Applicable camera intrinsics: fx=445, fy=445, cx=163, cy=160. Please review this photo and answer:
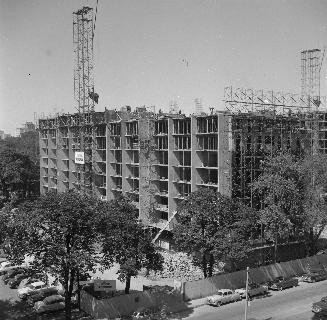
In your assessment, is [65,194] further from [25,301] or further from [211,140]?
[211,140]

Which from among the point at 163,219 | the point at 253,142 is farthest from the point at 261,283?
the point at 163,219

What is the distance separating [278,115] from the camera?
63406 mm

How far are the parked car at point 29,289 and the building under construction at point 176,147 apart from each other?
23.3 metres

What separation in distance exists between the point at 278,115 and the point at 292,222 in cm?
1779

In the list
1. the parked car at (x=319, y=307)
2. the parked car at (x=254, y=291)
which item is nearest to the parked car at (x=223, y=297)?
the parked car at (x=254, y=291)

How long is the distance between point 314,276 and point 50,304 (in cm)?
2862

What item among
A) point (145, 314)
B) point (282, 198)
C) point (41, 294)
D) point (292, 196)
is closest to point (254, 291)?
point (282, 198)

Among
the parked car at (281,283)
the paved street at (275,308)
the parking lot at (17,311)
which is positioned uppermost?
the parked car at (281,283)

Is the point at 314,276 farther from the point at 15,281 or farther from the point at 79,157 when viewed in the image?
the point at 79,157

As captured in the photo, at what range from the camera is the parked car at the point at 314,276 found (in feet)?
163

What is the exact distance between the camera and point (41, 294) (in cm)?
4422

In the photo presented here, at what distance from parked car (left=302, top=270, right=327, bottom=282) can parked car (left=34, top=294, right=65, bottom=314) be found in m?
26.7

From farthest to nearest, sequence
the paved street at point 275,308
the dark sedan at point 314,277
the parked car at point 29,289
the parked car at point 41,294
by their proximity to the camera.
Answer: the dark sedan at point 314,277
the parked car at point 29,289
the parked car at point 41,294
the paved street at point 275,308

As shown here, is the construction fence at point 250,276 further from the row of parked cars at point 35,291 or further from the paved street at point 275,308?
the row of parked cars at point 35,291
